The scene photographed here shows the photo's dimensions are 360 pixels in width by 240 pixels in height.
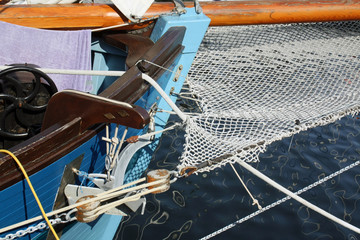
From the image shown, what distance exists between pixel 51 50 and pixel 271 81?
2.13 m

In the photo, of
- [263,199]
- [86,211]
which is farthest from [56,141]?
[263,199]

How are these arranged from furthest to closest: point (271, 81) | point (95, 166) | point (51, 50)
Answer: point (271, 81)
point (51, 50)
point (95, 166)

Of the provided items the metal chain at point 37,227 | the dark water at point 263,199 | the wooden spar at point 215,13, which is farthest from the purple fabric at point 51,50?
the dark water at point 263,199

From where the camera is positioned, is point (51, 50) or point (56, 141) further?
point (51, 50)

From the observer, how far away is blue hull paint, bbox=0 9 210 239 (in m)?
2.07

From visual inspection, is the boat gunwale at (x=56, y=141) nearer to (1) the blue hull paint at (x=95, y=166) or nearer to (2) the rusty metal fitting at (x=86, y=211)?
(1) the blue hull paint at (x=95, y=166)

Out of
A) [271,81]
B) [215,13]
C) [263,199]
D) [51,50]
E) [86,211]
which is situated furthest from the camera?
[263,199]

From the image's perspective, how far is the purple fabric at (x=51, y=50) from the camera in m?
3.38

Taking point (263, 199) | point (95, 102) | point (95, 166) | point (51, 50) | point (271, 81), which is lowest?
point (263, 199)

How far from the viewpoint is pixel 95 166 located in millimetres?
2559

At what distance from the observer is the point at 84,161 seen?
95.0 inches

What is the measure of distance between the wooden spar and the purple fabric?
0.42 feet

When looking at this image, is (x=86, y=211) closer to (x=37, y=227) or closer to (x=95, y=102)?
(x=37, y=227)

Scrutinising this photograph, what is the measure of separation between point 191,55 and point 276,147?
3127 millimetres
